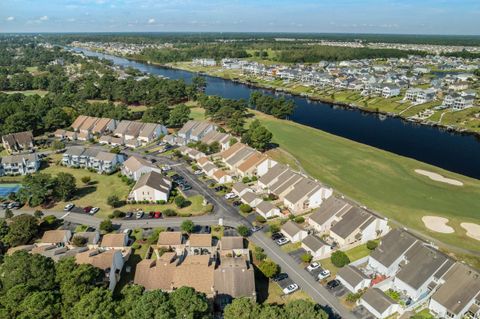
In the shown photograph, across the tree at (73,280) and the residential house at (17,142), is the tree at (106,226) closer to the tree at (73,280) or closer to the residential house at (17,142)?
the tree at (73,280)

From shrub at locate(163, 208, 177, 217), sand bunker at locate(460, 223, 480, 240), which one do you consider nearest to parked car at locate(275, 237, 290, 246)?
shrub at locate(163, 208, 177, 217)

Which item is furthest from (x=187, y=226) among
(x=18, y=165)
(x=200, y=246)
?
(x=18, y=165)

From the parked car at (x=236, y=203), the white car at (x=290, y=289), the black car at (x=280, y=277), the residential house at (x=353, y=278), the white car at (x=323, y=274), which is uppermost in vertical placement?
the parked car at (x=236, y=203)

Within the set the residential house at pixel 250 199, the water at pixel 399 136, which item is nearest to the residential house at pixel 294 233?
the residential house at pixel 250 199

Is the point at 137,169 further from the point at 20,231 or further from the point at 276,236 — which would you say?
the point at 276,236

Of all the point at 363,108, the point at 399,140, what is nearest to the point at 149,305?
the point at 399,140

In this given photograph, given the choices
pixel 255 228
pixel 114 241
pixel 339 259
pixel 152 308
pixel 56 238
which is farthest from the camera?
pixel 255 228

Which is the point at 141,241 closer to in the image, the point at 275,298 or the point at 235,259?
the point at 235,259
